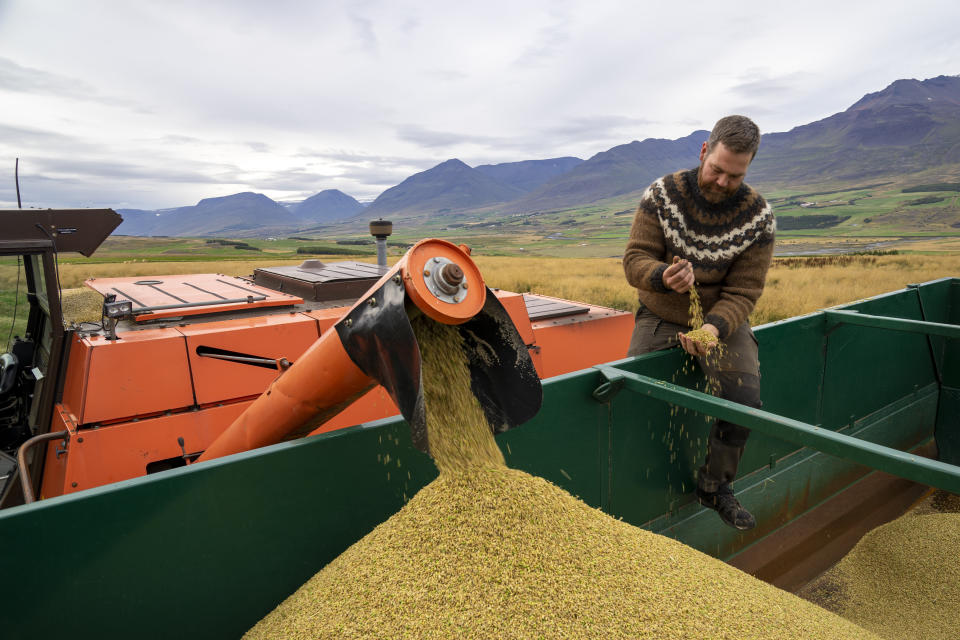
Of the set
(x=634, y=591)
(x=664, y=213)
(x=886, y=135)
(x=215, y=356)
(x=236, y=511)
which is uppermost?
(x=886, y=135)

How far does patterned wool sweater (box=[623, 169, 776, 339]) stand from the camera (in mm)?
2730

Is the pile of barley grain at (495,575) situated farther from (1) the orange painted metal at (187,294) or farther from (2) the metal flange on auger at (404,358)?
(1) the orange painted metal at (187,294)

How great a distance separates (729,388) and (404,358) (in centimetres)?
201

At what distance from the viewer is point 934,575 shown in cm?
280

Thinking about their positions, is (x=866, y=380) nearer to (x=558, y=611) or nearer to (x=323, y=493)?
(x=558, y=611)

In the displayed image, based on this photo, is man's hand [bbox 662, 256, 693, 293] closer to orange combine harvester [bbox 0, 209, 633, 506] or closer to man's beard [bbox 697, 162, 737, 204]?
man's beard [bbox 697, 162, 737, 204]

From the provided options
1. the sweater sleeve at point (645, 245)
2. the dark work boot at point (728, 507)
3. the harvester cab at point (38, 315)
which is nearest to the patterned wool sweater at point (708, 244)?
the sweater sleeve at point (645, 245)

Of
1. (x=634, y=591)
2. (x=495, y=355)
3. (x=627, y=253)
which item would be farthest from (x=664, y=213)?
(x=634, y=591)

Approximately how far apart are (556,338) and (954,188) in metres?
119

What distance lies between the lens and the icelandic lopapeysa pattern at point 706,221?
2736mm

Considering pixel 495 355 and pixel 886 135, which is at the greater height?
pixel 886 135

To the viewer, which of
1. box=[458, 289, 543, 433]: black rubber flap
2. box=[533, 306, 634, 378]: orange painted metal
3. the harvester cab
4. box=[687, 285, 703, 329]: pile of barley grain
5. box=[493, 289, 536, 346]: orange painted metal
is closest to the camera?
box=[458, 289, 543, 433]: black rubber flap

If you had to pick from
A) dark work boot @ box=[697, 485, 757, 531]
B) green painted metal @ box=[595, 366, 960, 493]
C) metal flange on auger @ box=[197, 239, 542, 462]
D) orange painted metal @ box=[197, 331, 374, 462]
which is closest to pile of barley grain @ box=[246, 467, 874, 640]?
metal flange on auger @ box=[197, 239, 542, 462]

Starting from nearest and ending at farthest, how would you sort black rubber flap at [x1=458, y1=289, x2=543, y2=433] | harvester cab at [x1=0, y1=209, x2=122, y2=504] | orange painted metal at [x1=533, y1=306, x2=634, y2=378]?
black rubber flap at [x1=458, y1=289, x2=543, y2=433], harvester cab at [x1=0, y1=209, x2=122, y2=504], orange painted metal at [x1=533, y1=306, x2=634, y2=378]
